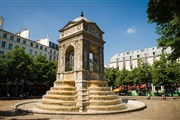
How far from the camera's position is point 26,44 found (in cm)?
4709

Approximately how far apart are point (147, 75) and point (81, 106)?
36.1 meters

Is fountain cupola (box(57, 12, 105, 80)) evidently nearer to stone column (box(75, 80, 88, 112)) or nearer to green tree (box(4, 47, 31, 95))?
stone column (box(75, 80, 88, 112))

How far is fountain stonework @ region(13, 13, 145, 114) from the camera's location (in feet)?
45.3

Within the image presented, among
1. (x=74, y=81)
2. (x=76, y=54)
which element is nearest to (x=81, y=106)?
(x=74, y=81)

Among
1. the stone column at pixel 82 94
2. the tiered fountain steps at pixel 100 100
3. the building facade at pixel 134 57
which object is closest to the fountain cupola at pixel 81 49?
the stone column at pixel 82 94

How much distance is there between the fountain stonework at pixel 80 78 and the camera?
552 inches

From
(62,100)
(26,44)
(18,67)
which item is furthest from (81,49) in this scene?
(26,44)

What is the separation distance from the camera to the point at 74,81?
16938mm

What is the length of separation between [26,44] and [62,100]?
128 feet

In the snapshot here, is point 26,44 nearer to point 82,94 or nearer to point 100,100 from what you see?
point 82,94

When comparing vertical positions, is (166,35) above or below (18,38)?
below

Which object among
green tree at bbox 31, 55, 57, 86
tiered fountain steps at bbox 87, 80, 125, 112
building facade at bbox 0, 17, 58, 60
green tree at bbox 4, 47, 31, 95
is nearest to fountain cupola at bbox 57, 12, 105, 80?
tiered fountain steps at bbox 87, 80, 125, 112

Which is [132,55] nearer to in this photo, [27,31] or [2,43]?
[27,31]

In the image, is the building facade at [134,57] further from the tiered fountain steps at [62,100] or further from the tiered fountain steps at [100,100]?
the tiered fountain steps at [62,100]
